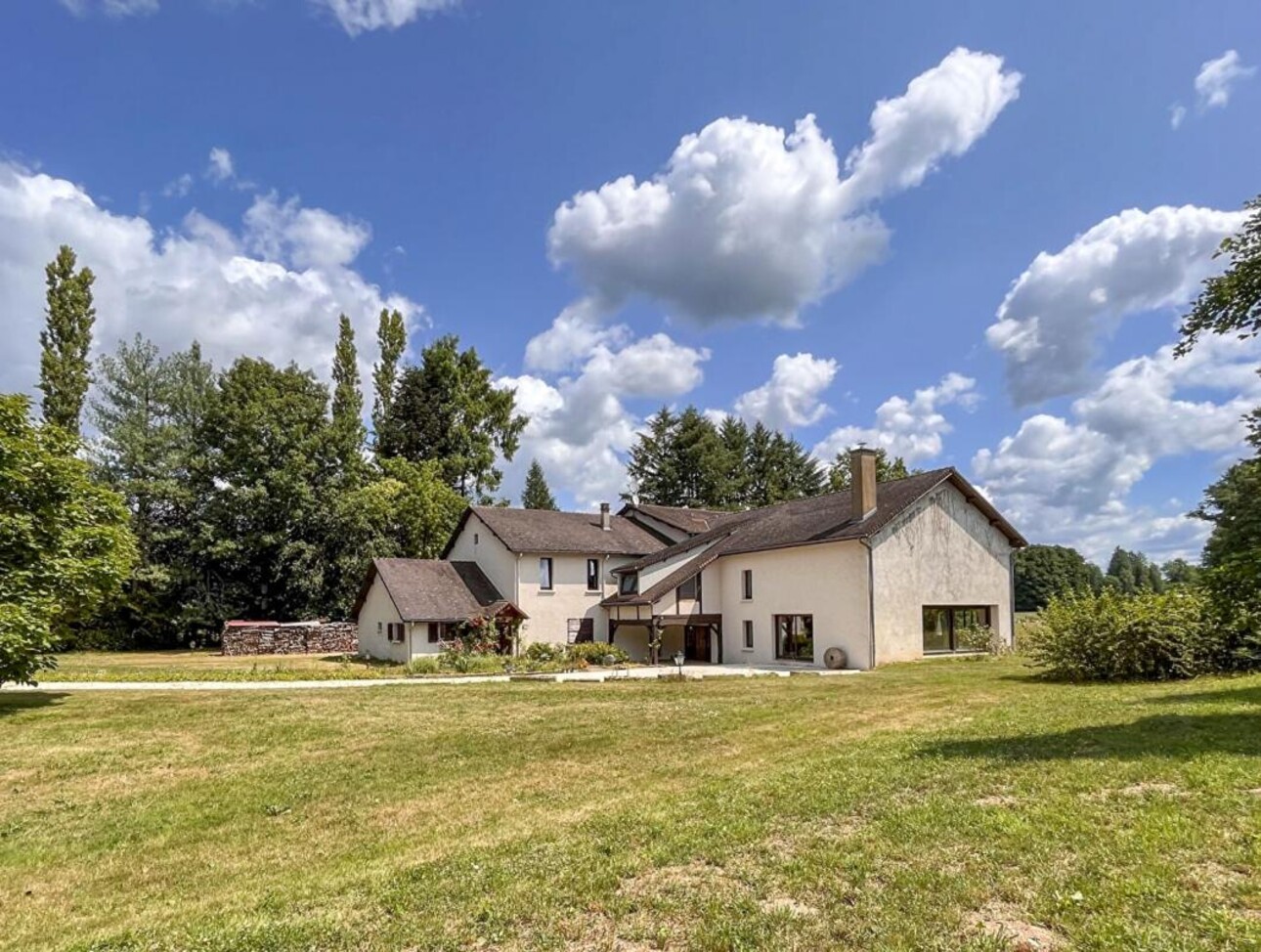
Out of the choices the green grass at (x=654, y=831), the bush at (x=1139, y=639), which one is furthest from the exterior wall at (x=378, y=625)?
the bush at (x=1139, y=639)

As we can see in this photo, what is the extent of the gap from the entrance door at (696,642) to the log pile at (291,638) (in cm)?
1715

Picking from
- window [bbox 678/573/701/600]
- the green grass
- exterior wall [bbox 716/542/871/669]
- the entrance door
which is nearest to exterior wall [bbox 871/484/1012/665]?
exterior wall [bbox 716/542/871/669]

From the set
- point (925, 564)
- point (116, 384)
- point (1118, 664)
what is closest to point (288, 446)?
point (116, 384)

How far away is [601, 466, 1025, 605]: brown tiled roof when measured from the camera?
26.9m

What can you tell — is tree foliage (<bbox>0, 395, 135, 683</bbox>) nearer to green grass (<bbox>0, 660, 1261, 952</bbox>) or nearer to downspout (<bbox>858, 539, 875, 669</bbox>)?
green grass (<bbox>0, 660, 1261, 952</bbox>)

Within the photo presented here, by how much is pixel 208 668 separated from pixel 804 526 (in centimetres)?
2301

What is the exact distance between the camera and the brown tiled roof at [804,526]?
88.2ft

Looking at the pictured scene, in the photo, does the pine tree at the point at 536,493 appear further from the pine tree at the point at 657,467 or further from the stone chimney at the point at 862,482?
the stone chimney at the point at 862,482

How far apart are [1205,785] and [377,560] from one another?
31.7 m

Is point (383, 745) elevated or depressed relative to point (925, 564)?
depressed

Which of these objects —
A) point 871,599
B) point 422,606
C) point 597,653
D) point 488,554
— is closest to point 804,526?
point 871,599

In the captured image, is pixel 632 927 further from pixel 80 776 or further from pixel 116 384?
pixel 116 384

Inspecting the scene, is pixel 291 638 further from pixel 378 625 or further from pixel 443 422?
pixel 443 422

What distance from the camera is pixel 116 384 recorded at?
44219mm
